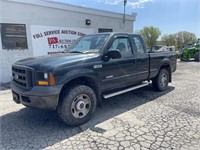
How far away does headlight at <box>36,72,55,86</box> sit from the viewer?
3551mm

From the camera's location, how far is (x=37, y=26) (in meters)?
9.09

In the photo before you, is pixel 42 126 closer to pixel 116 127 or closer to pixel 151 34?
pixel 116 127

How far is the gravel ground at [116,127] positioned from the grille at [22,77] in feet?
3.05

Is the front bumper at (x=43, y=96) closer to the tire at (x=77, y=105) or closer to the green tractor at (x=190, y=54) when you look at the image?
the tire at (x=77, y=105)

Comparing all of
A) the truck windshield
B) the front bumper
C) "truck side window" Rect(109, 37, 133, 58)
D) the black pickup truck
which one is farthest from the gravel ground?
the truck windshield

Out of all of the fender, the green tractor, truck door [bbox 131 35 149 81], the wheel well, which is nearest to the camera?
the fender

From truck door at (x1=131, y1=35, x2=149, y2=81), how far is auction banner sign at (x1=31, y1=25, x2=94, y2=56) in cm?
524

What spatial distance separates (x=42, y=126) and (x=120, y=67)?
2389mm

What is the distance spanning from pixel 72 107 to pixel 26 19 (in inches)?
254

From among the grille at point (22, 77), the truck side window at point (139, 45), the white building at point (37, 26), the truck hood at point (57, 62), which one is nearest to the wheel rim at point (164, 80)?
the truck side window at point (139, 45)

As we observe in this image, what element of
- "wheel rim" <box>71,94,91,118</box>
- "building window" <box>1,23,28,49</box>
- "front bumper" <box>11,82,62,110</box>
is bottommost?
"wheel rim" <box>71,94,91,118</box>

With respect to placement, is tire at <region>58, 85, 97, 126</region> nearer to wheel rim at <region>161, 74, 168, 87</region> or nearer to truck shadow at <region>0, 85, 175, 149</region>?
truck shadow at <region>0, 85, 175, 149</region>

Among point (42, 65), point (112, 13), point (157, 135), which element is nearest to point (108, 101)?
point (157, 135)

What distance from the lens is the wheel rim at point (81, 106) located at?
4.00m
